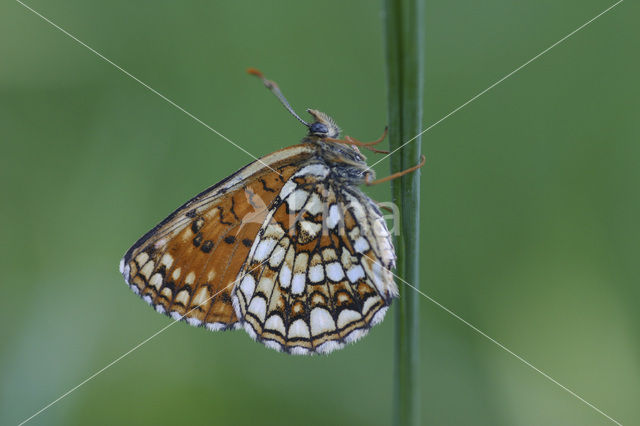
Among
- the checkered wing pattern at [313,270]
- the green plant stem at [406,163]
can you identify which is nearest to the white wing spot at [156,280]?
the checkered wing pattern at [313,270]

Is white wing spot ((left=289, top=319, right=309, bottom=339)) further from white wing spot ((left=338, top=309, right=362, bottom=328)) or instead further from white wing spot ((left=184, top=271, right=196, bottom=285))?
white wing spot ((left=184, top=271, right=196, bottom=285))

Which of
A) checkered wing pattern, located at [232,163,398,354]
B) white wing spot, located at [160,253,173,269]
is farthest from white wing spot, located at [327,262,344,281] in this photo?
white wing spot, located at [160,253,173,269]

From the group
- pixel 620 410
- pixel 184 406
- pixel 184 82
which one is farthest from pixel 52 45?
pixel 620 410

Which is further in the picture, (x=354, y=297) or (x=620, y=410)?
(x=620, y=410)

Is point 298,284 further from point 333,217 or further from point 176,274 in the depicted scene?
point 176,274

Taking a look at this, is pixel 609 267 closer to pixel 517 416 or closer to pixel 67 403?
pixel 517 416

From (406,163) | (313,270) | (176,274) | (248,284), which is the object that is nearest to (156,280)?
(176,274)

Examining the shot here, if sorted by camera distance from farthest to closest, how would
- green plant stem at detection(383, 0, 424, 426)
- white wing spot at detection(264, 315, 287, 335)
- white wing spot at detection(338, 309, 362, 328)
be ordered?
white wing spot at detection(264, 315, 287, 335), white wing spot at detection(338, 309, 362, 328), green plant stem at detection(383, 0, 424, 426)
